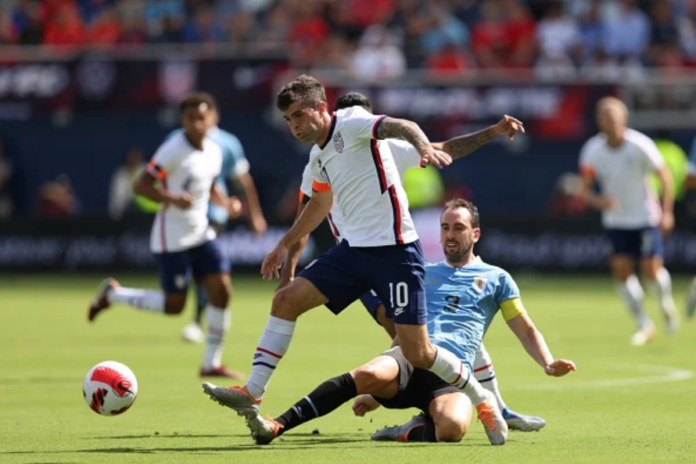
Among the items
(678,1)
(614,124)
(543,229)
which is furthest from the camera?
(678,1)

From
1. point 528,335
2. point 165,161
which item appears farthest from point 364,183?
point 165,161

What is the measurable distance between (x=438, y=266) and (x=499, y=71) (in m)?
18.3

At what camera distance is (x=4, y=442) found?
8445 millimetres

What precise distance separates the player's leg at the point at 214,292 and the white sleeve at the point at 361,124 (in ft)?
15.4

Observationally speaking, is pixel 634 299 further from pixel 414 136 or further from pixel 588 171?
pixel 414 136

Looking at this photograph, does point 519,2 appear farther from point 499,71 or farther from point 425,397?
point 425,397

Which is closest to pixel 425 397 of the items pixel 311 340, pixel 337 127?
pixel 337 127

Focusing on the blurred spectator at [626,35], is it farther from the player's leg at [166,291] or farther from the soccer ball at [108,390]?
the soccer ball at [108,390]

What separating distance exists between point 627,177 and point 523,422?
8139 mm

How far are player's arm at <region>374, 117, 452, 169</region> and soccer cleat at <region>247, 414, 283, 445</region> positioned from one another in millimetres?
1909

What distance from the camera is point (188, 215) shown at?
13.1 m

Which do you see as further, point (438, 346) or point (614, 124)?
point (614, 124)

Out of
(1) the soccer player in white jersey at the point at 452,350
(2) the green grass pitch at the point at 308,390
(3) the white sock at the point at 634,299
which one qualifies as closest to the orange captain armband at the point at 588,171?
(3) the white sock at the point at 634,299

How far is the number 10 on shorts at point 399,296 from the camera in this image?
8.19 metres
